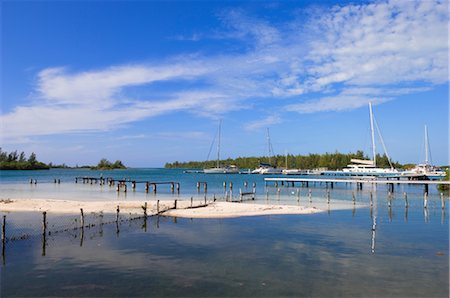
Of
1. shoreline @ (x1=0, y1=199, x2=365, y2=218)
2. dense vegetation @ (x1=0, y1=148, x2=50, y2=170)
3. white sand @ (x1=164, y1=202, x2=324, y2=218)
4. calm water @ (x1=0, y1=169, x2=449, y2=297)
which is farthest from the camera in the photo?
dense vegetation @ (x1=0, y1=148, x2=50, y2=170)

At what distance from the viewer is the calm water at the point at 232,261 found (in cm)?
1301

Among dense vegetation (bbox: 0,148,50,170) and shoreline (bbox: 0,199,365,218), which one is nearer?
shoreline (bbox: 0,199,365,218)

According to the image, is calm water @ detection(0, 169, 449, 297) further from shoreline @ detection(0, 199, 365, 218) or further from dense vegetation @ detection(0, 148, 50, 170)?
dense vegetation @ detection(0, 148, 50, 170)

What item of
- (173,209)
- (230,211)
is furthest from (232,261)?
(173,209)

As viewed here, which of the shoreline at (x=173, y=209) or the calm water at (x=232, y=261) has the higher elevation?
the shoreline at (x=173, y=209)

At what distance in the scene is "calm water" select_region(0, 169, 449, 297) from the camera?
13.0 meters

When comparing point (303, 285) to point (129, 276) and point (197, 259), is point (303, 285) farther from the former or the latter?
point (129, 276)

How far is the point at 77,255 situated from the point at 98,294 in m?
5.59

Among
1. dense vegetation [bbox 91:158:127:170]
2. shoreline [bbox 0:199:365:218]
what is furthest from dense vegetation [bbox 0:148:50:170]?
shoreline [bbox 0:199:365:218]

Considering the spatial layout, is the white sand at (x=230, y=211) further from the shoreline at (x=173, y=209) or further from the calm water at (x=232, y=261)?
the calm water at (x=232, y=261)

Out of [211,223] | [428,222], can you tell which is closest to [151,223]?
[211,223]

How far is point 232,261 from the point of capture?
16.6 meters

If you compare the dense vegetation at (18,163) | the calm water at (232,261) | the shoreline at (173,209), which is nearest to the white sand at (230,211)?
the shoreline at (173,209)

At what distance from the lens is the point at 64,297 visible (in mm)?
12117
